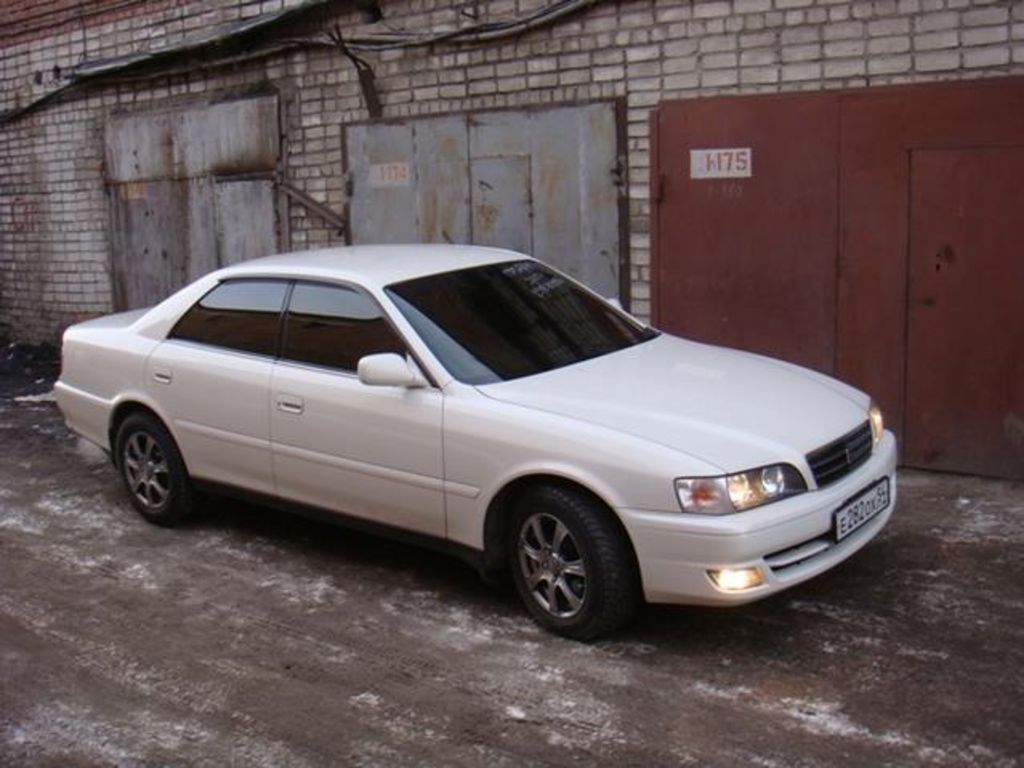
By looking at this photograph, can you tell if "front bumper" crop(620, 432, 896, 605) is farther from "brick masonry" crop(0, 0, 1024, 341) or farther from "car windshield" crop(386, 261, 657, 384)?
"brick masonry" crop(0, 0, 1024, 341)

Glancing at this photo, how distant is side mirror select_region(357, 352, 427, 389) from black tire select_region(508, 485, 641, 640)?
2.24 ft

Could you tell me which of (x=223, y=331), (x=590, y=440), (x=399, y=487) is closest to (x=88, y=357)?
(x=223, y=331)

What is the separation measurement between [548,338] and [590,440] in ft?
3.36

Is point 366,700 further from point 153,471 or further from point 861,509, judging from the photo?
point 153,471

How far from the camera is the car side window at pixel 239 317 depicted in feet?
18.7

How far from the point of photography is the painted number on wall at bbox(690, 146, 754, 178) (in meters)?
7.41

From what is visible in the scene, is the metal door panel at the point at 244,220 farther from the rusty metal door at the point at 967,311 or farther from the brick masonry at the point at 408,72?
the rusty metal door at the point at 967,311

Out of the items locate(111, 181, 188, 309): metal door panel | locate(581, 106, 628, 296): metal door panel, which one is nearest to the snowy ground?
locate(581, 106, 628, 296): metal door panel

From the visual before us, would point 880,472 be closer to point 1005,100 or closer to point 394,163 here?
point 1005,100

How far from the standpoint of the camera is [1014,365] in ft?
21.8

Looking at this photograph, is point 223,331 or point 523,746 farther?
point 223,331

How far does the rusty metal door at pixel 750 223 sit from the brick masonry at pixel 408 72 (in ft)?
0.65

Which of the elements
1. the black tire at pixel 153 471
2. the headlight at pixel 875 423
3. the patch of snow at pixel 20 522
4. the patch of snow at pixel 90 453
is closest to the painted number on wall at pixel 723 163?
the headlight at pixel 875 423

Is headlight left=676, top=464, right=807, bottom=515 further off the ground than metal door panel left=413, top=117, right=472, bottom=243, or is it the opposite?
metal door panel left=413, top=117, right=472, bottom=243
